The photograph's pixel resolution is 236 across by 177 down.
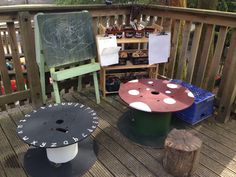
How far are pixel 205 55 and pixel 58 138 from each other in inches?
77.7

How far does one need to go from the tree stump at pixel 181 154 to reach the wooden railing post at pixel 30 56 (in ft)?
5.89

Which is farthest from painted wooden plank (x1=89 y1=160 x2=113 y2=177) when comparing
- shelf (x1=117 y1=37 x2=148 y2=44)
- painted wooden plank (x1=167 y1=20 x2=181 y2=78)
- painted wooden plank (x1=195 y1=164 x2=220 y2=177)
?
painted wooden plank (x1=167 y1=20 x2=181 y2=78)

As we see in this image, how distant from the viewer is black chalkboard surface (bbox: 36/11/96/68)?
8.38 ft

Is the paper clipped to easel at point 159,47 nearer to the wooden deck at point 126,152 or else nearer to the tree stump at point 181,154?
the wooden deck at point 126,152

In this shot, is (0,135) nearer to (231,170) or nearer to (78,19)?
(78,19)

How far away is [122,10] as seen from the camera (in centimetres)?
335

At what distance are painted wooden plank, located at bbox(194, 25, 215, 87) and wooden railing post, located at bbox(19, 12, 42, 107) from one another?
201 cm

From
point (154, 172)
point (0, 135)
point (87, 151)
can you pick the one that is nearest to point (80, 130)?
point (87, 151)

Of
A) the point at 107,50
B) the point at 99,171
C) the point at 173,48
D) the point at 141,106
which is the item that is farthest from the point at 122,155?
the point at 173,48

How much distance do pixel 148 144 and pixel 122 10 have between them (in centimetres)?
200

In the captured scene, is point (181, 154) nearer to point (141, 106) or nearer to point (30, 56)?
point (141, 106)

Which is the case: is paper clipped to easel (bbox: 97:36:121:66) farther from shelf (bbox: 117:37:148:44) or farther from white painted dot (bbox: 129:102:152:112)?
white painted dot (bbox: 129:102:152:112)

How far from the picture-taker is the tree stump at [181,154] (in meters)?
1.82

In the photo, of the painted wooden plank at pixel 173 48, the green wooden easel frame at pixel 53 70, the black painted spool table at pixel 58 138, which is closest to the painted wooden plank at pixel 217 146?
the painted wooden plank at pixel 173 48
